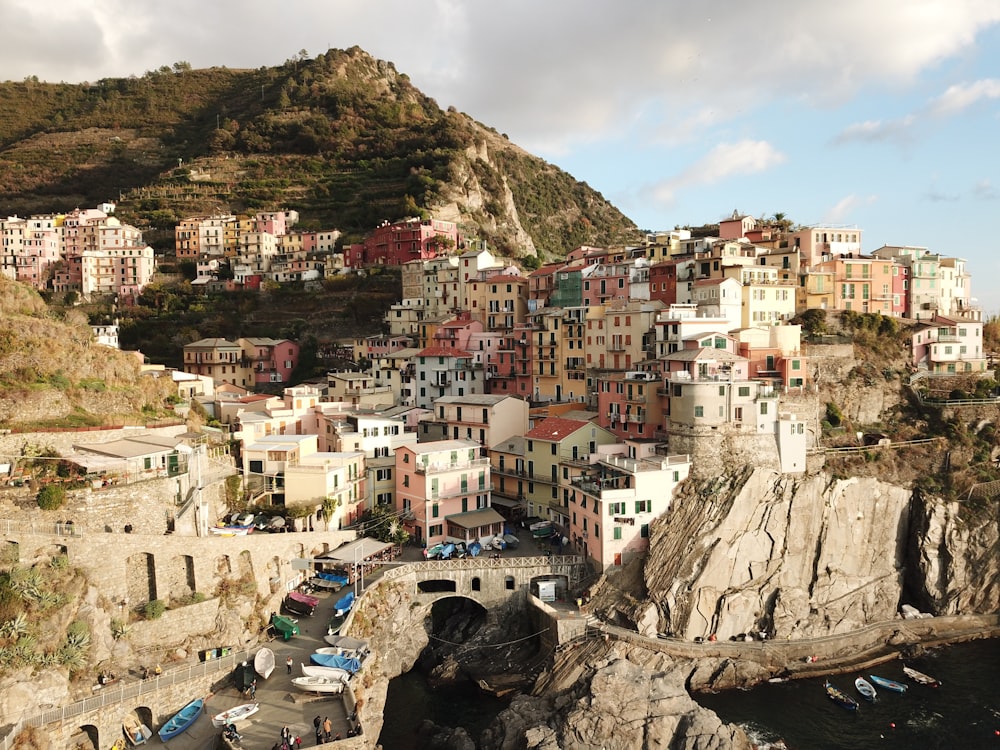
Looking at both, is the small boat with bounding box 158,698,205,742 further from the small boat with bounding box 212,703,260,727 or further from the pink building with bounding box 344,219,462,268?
the pink building with bounding box 344,219,462,268

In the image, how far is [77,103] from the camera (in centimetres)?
15225

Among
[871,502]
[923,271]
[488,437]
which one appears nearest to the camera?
[871,502]

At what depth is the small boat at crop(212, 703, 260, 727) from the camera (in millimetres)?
25156

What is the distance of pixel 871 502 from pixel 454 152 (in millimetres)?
76282

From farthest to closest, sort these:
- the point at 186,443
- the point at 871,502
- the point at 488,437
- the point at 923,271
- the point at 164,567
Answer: the point at 923,271 < the point at 488,437 < the point at 871,502 < the point at 186,443 < the point at 164,567

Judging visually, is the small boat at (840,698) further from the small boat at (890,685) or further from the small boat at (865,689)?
the small boat at (890,685)

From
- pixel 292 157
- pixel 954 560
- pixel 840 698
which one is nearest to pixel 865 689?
pixel 840 698

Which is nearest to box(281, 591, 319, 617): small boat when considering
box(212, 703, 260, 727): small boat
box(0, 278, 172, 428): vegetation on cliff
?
box(212, 703, 260, 727): small boat

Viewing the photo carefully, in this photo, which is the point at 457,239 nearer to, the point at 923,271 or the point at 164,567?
the point at 923,271

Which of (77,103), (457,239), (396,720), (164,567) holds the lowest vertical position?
(396,720)

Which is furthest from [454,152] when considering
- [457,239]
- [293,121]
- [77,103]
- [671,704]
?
[77,103]

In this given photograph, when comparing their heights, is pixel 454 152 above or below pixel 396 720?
above

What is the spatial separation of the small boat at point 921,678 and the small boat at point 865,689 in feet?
7.32

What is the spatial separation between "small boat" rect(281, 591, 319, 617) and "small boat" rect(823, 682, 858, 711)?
2420 centimetres
